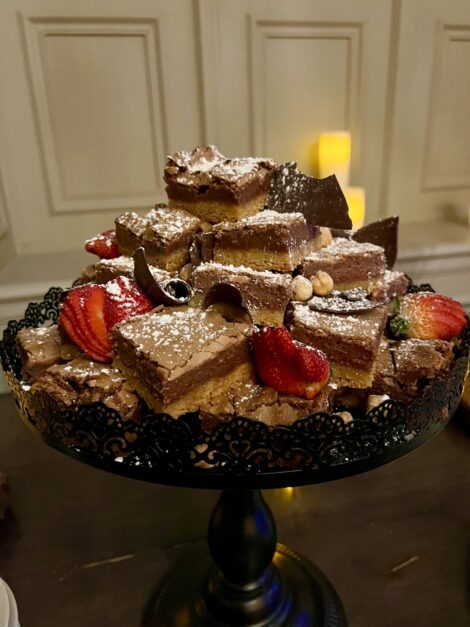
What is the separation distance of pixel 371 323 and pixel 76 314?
19.4 inches

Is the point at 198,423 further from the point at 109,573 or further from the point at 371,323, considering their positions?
the point at 109,573

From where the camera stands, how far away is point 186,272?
38.0 inches

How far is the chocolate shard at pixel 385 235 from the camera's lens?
3.67ft

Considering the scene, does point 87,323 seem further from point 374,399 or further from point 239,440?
point 374,399

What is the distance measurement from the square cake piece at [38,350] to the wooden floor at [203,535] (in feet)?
1.71

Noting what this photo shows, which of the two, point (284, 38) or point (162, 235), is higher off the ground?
point (284, 38)

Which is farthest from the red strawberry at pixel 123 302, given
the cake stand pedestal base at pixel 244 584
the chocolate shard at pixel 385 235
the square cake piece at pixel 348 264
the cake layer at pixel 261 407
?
the chocolate shard at pixel 385 235

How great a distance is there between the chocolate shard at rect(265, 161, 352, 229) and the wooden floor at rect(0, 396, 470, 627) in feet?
2.38

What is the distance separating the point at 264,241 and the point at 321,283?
13 cm

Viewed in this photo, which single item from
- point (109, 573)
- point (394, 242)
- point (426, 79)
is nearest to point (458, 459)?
point (394, 242)

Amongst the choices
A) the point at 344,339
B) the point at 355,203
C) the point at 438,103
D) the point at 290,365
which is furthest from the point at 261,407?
the point at 438,103

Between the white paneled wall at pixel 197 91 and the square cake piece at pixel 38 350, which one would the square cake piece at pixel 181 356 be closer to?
the square cake piece at pixel 38 350

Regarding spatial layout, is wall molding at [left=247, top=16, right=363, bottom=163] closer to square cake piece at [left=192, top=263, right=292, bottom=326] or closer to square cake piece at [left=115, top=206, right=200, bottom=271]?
square cake piece at [left=115, top=206, right=200, bottom=271]

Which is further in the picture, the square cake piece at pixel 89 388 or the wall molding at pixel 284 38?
the wall molding at pixel 284 38
